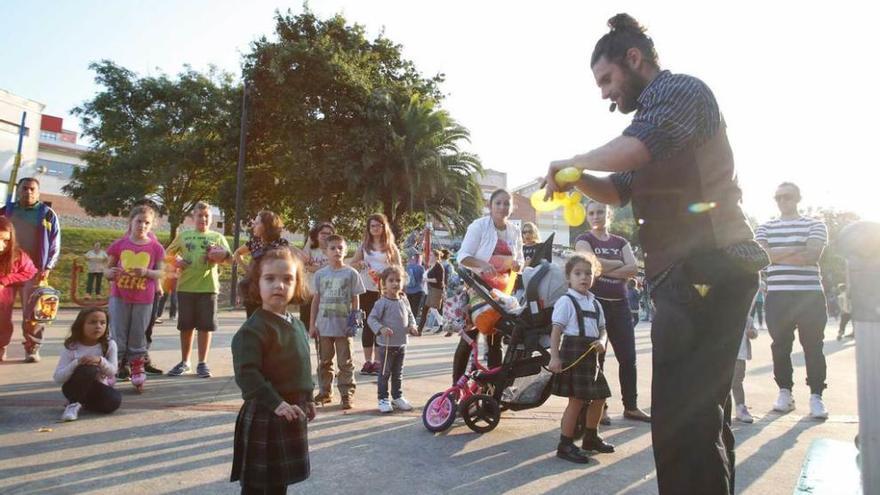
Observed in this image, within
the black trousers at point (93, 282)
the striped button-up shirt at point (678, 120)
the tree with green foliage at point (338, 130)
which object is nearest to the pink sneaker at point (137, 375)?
the striped button-up shirt at point (678, 120)

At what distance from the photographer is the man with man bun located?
201 centimetres

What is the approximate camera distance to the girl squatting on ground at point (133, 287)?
18.7 feet

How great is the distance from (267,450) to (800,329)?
5.12m

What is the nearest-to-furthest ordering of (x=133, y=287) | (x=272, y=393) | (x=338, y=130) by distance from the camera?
(x=272, y=393)
(x=133, y=287)
(x=338, y=130)

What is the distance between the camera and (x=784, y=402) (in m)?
5.61

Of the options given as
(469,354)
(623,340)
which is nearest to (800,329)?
(623,340)

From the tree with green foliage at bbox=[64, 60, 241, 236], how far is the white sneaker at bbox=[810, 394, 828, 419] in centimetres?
2306

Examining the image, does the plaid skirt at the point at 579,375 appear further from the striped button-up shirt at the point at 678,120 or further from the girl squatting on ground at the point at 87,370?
the girl squatting on ground at the point at 87,370

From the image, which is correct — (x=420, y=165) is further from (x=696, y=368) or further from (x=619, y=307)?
(x=696, y=368)

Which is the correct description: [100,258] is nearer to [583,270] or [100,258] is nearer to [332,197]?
[332,197]

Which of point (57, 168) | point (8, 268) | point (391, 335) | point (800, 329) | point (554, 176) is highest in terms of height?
point (57, 168)

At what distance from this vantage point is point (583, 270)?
14.1ft

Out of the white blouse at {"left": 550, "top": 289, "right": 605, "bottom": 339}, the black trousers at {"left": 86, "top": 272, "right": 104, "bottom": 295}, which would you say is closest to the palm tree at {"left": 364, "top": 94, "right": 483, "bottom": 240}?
the black trousers at {"left": 86, "top": 272, "right": 104, "bottom": 295}

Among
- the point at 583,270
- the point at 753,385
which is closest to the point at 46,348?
the point at 583,270
